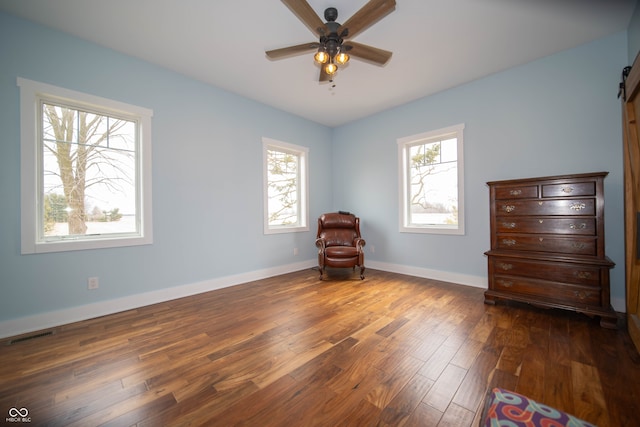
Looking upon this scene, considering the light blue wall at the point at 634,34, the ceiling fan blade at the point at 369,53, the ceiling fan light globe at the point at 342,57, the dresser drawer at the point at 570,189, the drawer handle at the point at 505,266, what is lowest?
the drawer handle at the point at 505,266

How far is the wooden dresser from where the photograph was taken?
88.5 inches

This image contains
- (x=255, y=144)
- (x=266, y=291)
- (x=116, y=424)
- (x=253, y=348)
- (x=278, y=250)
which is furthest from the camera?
(x=278, y=250)

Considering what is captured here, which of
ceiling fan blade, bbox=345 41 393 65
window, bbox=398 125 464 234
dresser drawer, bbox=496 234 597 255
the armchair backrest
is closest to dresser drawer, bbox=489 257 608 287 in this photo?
dresser drawer, bbox=496 234 597 255

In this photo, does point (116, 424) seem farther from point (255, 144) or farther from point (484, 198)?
point (484, 198)

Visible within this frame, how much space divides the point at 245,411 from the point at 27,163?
2.89 m

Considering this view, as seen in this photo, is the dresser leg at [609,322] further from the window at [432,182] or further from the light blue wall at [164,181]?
the light blue wall at [164,181]

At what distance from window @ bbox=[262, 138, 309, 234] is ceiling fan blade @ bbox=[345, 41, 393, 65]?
2.24m

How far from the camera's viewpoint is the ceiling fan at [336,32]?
176 cm

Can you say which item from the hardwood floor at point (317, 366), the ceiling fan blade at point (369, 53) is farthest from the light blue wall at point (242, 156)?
the ceiling fan blade at point (369, 53)

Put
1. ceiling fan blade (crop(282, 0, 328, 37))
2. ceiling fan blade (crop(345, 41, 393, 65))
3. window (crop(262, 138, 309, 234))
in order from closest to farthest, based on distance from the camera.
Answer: ceiling fan blade (crop(282, 0, 328, 37)), ceiling fan blade (crop(345, 41, 393, 65)), window (crop(262, 138, 309, 234))

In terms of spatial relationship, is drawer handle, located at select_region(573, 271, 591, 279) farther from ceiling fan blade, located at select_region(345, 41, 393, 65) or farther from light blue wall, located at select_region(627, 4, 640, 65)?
ceiling fan blade, located at select_region(345, 41, 393, 65)

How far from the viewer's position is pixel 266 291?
10.9 ft

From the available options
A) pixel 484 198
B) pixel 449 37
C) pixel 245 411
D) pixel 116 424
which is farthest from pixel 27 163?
pixel 484 198

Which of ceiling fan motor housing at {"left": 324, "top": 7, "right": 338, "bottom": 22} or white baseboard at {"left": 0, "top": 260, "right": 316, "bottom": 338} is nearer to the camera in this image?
ceiling fan motor housing at {"left": 324, "top": 7, "right": 338, "bottom": 22}
